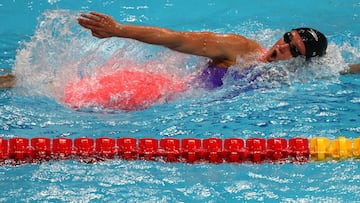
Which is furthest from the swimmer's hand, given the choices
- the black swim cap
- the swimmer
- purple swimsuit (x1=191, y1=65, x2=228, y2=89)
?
the black swim cap

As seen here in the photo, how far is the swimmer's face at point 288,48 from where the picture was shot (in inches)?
144

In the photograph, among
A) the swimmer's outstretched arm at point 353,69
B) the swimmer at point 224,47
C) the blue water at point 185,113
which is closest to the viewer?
the blue water at point 185,113

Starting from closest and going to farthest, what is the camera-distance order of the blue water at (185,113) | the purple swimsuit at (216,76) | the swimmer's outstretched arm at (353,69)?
the blue water at (185,113) → the purple swimsuit at (216,76) → the swimmer's outstretched arm at (353,69)

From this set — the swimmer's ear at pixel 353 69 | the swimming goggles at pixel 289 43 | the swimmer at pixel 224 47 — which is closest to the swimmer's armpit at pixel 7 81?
the swimmer at pixel 224 47

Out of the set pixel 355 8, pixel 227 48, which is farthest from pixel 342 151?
pixel 355 8

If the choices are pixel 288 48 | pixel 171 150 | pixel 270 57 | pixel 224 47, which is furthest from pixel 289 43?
pixel 171 150

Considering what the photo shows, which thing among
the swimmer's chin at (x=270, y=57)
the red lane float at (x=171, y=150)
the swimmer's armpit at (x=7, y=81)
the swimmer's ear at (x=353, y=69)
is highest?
the swimmer's chin at (x=270, y=57)

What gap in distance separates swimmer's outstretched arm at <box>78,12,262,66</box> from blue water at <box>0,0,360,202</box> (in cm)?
20

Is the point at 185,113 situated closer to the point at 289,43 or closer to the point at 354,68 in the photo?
the point at 289,43

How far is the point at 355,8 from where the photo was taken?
18.1ft

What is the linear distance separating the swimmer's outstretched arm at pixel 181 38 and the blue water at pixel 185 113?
201 mm

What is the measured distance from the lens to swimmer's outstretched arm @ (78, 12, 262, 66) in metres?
3.19

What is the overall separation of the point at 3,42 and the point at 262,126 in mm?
2301

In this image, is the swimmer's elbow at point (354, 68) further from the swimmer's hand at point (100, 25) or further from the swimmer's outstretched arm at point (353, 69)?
the swimmer's hand at point (100, 25)
